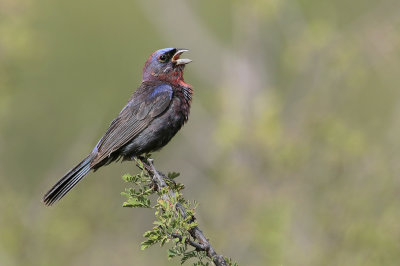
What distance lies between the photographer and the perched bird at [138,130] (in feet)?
22.1

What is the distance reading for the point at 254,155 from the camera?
9875 mm

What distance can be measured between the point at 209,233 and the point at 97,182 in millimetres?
1428

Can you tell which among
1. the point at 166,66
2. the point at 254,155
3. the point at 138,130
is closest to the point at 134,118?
the point at 138,130

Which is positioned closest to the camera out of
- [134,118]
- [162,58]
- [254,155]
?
[134,118]

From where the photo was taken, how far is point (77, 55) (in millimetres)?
20391

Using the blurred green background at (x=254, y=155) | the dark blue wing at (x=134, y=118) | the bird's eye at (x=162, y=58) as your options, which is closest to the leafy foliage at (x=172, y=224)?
the dark blue wing at (x=134, y=118)

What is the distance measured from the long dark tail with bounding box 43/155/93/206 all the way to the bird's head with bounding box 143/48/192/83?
3.69 feet

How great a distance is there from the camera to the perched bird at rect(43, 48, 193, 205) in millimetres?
6727

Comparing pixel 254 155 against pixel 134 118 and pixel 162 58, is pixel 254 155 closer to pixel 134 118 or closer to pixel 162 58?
pixel 162 58

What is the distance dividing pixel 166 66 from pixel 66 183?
155cm

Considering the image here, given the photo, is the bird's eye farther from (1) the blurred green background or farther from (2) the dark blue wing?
(1) the blurred green background

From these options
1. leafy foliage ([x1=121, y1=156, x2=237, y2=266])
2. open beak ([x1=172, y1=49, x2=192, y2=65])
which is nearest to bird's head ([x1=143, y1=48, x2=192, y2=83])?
open beak ([x1=172, y1=49, x2=192, y2=65])

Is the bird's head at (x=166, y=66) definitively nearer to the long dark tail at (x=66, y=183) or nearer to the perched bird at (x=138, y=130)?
the perched bird at (x=138, y=130)

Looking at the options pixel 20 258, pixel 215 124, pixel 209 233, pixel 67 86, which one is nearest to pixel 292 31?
pixel 215 124
